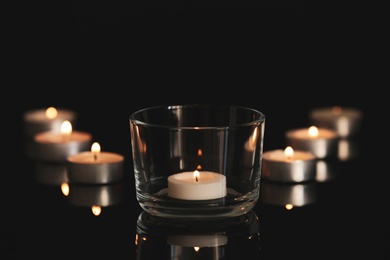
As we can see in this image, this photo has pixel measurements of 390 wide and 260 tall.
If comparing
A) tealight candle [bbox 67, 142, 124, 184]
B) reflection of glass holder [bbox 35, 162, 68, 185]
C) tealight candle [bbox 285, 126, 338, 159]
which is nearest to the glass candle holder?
tealight candle [bbox 67, 142, 124, 184]

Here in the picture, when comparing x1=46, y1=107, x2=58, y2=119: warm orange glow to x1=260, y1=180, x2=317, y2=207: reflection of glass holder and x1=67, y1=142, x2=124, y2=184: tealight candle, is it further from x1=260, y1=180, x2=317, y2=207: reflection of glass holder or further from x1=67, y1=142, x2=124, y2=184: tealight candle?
x1=260, y1=180, x2=317, y2=207: reflection of glass holder

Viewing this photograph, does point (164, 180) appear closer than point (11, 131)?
Yes

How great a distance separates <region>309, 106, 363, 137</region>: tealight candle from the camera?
2021 mm

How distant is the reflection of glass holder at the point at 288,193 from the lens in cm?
152

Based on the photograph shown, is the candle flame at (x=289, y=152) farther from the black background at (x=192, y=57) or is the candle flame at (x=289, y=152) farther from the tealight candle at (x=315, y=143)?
the black background at (x=192, y=57)

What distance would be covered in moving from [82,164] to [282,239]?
→ 46 cm

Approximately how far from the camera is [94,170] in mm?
1604

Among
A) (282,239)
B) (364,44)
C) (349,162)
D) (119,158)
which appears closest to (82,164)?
(119,158)

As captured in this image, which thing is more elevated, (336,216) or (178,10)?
(178,10)

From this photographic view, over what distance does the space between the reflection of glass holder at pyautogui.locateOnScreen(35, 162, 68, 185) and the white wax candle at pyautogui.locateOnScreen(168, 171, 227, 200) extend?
0.39 meters

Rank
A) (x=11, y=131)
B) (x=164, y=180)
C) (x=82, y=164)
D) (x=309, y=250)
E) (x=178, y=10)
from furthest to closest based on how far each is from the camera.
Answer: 1. (x=178, y=10)
2. (x=11, y=131)
3. (x=82, y=164)
4. (x=164, y=180)
5. (x=309, y=250)

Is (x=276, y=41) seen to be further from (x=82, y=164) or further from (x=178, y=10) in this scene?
(x=82, y=164)

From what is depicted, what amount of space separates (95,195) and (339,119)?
0.71 metres

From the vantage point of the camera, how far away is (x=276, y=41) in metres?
2.73
